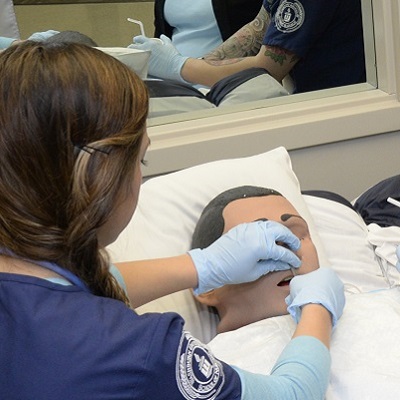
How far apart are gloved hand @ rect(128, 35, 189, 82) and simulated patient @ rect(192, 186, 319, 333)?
0.69 meters

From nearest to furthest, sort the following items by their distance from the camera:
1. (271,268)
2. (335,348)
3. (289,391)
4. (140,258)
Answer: (289,391) → (335,348) → (271,268) → (140,258)

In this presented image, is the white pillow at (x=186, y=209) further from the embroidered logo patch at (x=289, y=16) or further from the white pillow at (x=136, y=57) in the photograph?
the embroidered logo patch at (x=289, y=16)

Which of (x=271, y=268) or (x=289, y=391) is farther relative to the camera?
(x=271, y=268)

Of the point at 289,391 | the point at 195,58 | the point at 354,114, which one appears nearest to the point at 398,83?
the point at 354,114

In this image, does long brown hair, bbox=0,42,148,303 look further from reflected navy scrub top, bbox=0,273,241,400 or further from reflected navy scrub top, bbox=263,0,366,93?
reflected navy scrub top, bbox=263,0,366,93

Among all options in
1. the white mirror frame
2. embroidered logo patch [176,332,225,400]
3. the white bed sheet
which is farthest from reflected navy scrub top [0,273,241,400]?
the white mirror frame

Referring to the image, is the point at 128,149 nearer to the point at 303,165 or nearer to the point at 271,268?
the point at 271,268

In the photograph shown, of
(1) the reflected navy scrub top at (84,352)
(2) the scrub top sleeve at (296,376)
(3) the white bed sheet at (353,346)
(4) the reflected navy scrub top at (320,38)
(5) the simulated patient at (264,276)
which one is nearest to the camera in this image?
(1) the reflected navy scrub top at (84,352)

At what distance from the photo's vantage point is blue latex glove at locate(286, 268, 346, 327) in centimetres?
126

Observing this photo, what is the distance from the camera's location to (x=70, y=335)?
0.88 meters

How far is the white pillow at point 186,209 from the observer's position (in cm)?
160

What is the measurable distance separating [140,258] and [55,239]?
2.31 feet

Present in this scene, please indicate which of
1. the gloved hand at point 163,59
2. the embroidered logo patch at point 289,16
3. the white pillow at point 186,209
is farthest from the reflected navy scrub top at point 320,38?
the white pillow at point 186,209

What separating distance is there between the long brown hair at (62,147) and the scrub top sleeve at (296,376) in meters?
0.28
